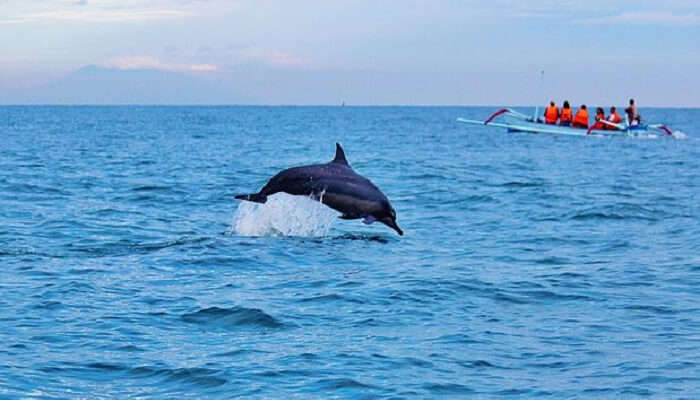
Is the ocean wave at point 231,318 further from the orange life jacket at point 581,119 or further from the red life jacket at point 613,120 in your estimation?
the red life jacket at point 613,120

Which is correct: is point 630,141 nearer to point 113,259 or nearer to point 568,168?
point 568,168

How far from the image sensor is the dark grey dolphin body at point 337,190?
15.0 metres

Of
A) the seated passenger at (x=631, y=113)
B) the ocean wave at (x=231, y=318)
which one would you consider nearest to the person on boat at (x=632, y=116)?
the seated passenger at (x=631, y=113)

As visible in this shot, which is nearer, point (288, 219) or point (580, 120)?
point (288, 219)

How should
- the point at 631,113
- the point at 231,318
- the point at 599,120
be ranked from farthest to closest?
the point at 631,113, the point at 599,120, the point at 231,318

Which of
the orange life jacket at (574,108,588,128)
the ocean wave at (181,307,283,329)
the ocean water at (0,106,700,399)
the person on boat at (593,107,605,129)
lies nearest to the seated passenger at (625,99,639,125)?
the person on boat at (593,107,605,129)

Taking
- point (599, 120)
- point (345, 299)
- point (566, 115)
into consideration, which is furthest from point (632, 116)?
point (345, 299)

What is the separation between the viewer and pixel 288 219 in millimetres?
18469

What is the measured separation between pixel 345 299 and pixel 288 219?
589cm

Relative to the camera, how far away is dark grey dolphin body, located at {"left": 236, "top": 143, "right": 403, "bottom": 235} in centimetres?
1498

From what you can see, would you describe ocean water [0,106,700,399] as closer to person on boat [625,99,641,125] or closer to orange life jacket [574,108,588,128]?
person on boat [625,99,641,125]

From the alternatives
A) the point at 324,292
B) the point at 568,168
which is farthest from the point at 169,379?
the point at 568,168

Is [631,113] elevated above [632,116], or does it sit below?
above

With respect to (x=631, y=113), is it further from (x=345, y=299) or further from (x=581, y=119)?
(x=345, y=299)
